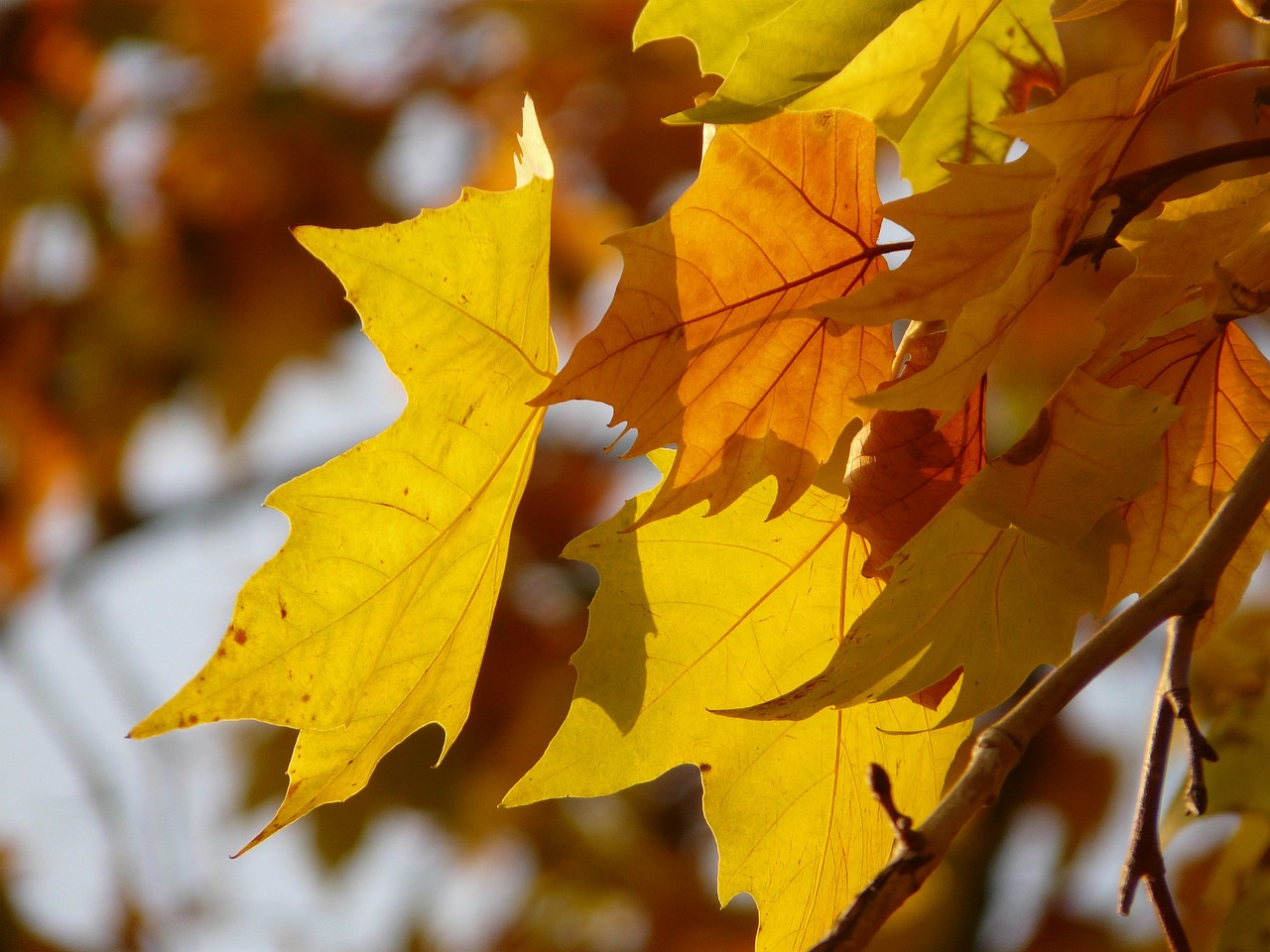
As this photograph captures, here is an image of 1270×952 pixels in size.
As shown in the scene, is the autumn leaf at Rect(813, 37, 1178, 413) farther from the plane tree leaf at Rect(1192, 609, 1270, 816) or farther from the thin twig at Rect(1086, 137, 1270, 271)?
the plane tree leaf at Rect(1192, 609, 1270, 816)

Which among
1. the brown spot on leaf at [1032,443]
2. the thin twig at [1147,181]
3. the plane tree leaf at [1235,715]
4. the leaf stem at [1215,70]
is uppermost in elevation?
the leaf stem at [1215,70]

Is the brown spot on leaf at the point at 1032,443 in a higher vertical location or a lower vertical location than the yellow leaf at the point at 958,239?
lower

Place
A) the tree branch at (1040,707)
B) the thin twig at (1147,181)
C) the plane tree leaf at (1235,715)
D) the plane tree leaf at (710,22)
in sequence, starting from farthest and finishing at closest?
the plane tree leaf at (1235,715), the plane tree leaf at (710,22), the thin twig at (1147,181), the tree branch at (1040,707)

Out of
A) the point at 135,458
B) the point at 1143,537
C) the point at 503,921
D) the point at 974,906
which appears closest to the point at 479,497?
the point at 1143,537

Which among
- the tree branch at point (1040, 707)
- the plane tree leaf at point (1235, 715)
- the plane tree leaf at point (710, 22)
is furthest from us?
the plane tree leaf at point (1235, 715)

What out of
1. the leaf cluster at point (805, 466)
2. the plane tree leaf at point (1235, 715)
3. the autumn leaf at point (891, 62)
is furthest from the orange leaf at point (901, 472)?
the plane tree leaf at point (1235, 715)

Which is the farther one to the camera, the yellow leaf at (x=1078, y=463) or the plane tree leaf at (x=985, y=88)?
the plane tree leaf at (x=985, y=88)

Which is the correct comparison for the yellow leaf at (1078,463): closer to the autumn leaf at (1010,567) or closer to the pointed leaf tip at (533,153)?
the autumn leaf at (1010,567)
